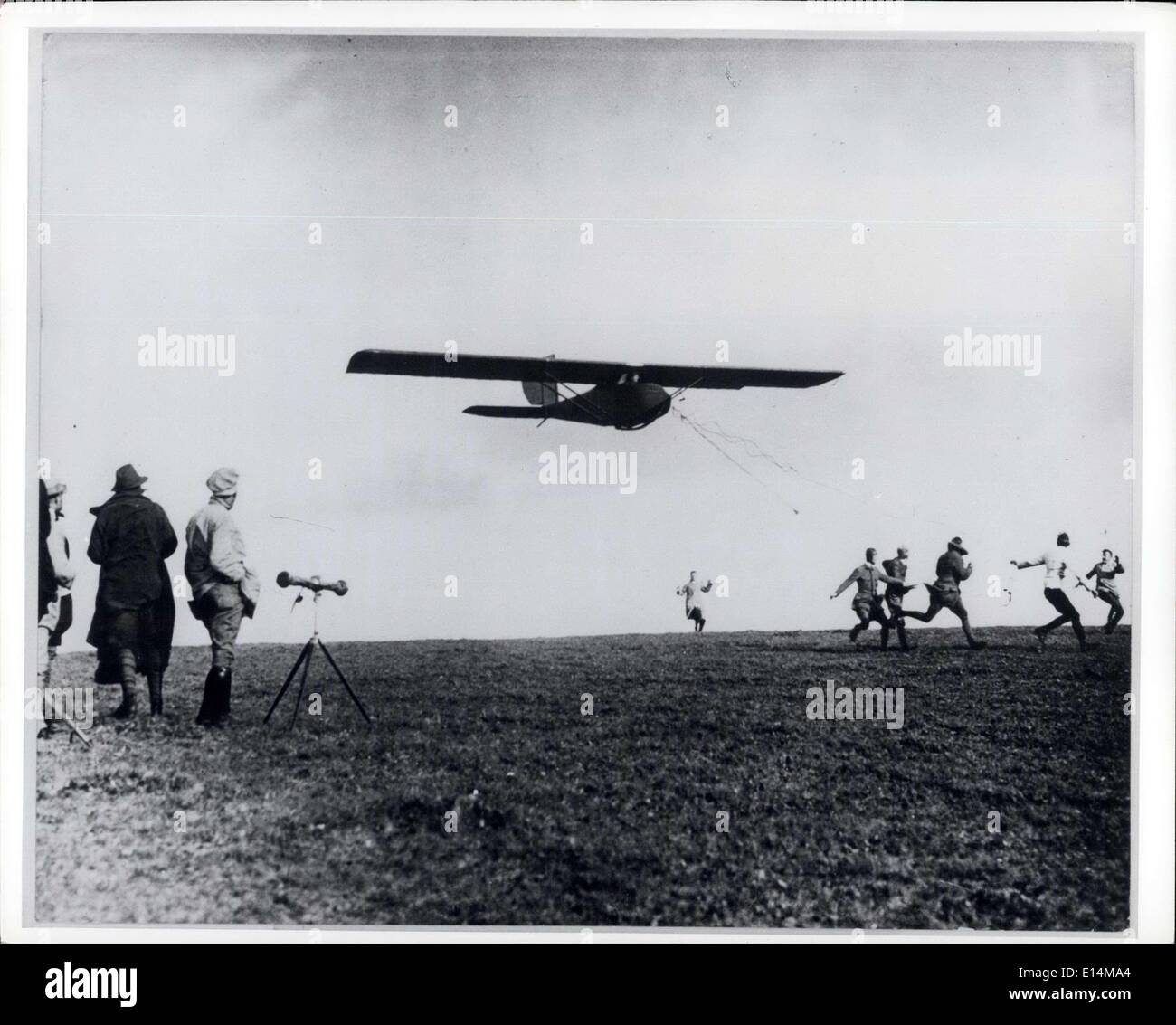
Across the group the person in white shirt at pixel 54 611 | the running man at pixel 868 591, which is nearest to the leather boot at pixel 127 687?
the person in white shirt at pixel 54 611

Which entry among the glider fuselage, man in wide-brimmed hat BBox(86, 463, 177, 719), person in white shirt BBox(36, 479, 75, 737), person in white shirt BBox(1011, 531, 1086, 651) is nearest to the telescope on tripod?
man in wide-brimmed hat BBox(86, 463, 177, 719)

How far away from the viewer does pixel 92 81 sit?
730cm

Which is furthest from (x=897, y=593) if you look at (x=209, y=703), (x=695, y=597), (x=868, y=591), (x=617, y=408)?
(x=209, y=703)

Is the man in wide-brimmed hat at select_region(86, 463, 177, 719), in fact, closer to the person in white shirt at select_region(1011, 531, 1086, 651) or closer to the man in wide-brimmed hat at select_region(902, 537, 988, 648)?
the man in wide-brimmed hat at select_region(902, 537, 988, 648)

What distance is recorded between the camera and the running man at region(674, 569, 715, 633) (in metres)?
7.54

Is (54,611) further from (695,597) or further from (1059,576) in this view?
(1059,576)

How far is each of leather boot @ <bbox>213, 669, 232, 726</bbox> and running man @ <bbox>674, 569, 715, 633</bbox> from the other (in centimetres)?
385

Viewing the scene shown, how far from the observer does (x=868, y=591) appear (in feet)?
26.7

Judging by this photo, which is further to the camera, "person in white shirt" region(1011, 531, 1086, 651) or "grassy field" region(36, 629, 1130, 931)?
"person in white shirt" region(1011, 531, 1086, 651)

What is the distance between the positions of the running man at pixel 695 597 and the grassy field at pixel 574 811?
82cm

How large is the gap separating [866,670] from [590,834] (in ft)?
10.4

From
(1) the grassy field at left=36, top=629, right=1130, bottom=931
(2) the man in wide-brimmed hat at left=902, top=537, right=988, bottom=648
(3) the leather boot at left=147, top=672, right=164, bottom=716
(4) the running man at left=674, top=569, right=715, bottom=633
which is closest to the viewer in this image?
(1) the grassy field at left=36, top=629, right=1130, bottom=931
